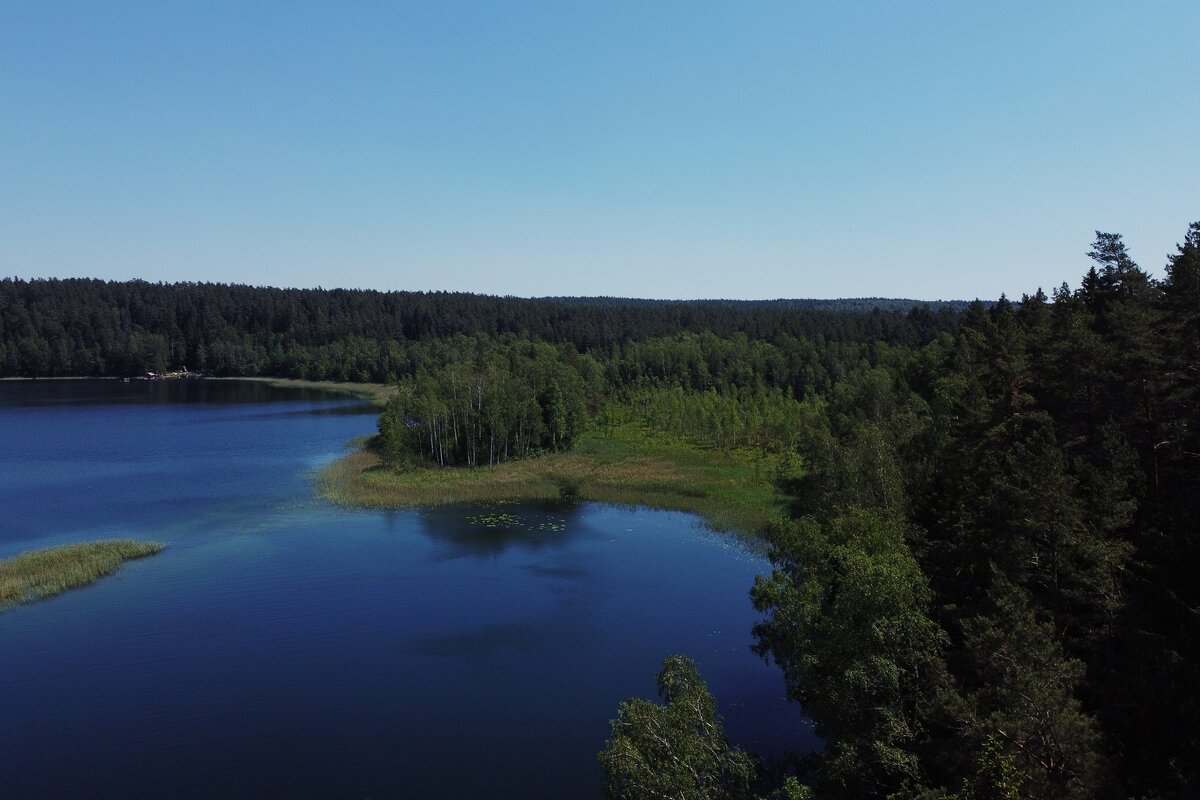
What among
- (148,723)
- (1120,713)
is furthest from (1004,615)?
(148,723)

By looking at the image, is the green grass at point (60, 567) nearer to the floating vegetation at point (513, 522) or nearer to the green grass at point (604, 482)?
the green grass at point (604, 482)

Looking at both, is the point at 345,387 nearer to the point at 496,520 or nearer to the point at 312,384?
the point at 312,384

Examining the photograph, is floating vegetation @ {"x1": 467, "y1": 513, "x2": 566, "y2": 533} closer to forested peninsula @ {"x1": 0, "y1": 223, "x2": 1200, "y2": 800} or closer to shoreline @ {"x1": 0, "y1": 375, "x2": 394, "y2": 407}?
forested peninsula @ {"x1": 0, "y1": 223, "x2": 1200, "y2": 800}

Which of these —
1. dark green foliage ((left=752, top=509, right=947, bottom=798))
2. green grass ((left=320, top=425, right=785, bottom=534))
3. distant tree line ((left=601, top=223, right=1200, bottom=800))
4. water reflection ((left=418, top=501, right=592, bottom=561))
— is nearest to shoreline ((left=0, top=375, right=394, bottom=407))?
green grass ((left=320, top=425, right=785, bottom=534))

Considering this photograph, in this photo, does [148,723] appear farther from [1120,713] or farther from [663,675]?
[1120,713]

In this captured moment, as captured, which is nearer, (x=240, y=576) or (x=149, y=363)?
(x=240, y=576)
